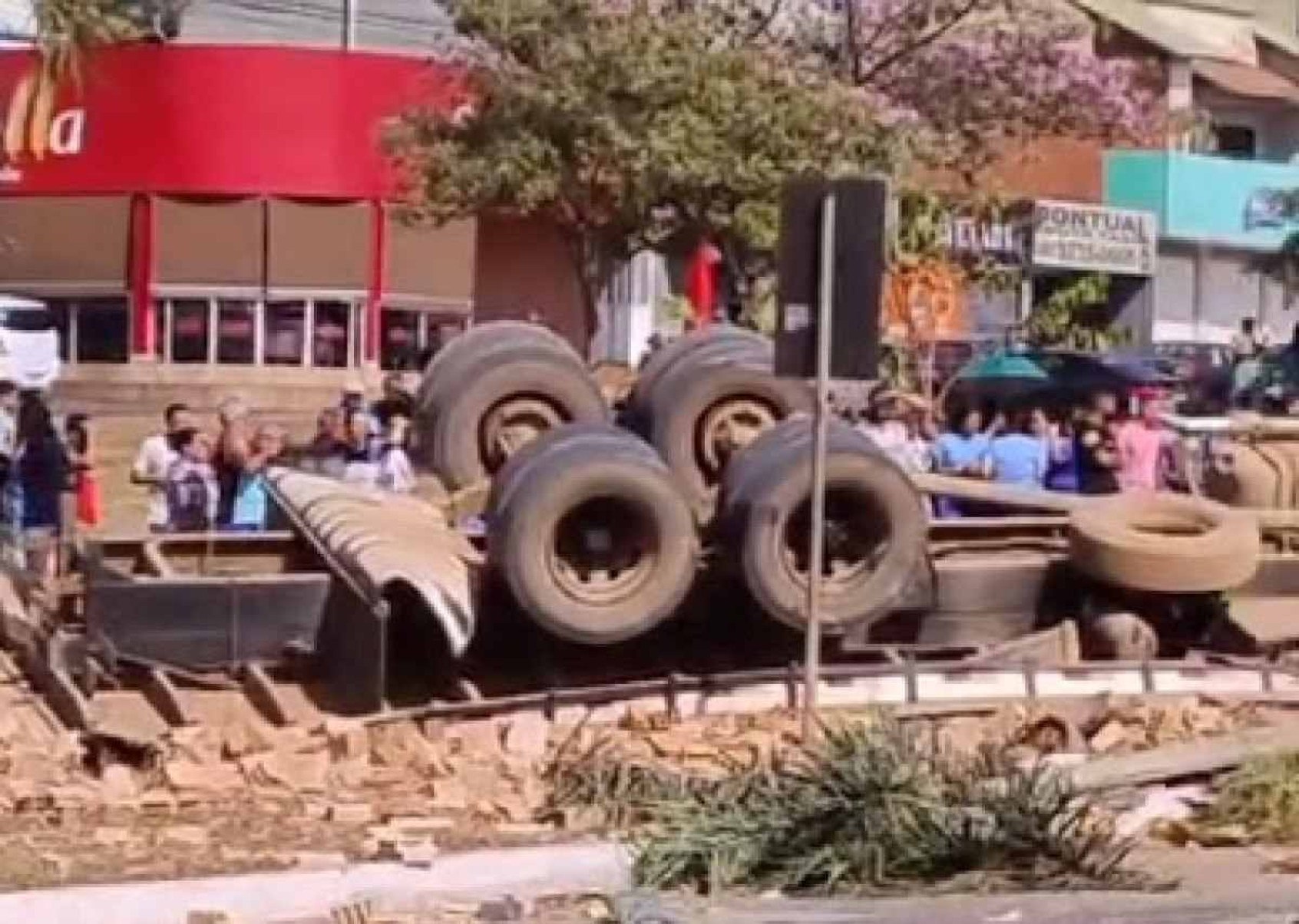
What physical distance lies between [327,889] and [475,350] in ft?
29.7

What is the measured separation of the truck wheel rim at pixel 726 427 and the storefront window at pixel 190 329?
2098 centimetres

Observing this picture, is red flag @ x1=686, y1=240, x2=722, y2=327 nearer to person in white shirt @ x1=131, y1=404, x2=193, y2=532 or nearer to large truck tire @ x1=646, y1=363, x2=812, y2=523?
person in white shirt @ x1=131, y1=404, x2=193, y2=532

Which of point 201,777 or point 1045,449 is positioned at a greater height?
point 1045,449

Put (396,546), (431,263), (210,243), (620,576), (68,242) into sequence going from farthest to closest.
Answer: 1. (431,263)
2. (68,242)
3. (210,243)
4. (620,576)
5. (396,546)

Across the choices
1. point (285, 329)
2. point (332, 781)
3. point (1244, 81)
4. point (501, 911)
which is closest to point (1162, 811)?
point (501, 911)

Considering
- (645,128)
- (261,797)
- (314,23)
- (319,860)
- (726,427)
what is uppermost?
(314,23)

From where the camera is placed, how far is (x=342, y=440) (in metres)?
20.7

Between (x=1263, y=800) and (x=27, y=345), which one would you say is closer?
(x=1263, y=800)

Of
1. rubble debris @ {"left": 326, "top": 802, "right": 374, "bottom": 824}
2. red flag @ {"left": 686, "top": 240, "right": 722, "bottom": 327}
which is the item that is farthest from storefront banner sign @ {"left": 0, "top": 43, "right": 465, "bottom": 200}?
rubble debris @ {"left": 326, "top": 802, "right": 374, "bottom": 824}

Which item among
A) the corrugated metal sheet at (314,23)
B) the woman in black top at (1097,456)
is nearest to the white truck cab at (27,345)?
the corrugated metal sheet at (314,23)

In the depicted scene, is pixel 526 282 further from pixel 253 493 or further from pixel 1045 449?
pixel 253 493

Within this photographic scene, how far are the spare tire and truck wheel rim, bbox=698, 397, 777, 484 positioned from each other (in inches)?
79.4

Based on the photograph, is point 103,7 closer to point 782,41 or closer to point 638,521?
point 638,521

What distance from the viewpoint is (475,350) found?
19.2 metres
